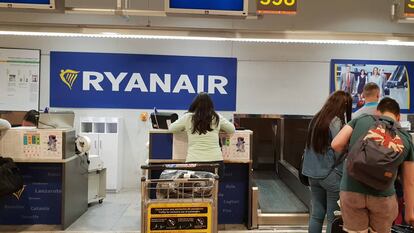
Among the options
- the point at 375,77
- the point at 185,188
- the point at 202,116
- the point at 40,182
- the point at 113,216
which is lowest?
the point at 113,216

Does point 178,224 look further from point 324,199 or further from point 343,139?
point 324,199

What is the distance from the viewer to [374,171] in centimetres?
227

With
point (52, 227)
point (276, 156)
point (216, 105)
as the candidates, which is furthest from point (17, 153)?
point (276, 156)

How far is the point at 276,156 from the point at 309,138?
4.41 metres

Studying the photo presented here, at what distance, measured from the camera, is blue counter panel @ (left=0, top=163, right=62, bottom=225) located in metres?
4.37

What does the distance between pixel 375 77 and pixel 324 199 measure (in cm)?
446

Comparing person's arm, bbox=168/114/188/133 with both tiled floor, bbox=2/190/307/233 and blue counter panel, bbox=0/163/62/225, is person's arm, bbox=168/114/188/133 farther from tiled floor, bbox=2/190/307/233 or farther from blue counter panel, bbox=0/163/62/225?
blue counter panel, bbox=0/163/62/225

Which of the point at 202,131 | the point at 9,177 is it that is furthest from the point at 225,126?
the point at 9,177

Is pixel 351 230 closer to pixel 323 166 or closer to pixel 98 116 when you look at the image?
pixel 323 166

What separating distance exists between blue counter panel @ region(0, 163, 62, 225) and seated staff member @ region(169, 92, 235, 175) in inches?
62.6

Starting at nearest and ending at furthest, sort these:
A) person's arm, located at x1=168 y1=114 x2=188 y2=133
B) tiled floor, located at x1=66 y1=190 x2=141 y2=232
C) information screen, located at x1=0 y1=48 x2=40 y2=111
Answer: person's arm, located at x1=168 y1=114 x2=188 y2=133 < tiled floor, located at x1=66 y1=190 x2=141 y2=232 < information screen, located at x1=0 y1=48 x2=40 y2=111

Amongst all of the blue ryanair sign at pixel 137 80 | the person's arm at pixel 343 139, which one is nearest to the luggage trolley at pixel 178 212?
the person's arm at pixel 343 139

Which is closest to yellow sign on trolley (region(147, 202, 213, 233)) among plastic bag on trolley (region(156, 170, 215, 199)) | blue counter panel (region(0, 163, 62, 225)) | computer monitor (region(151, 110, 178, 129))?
plastic bag on trolley (region(156, 170, 215, 199))

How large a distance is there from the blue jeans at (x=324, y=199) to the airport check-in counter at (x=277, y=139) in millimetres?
3224
